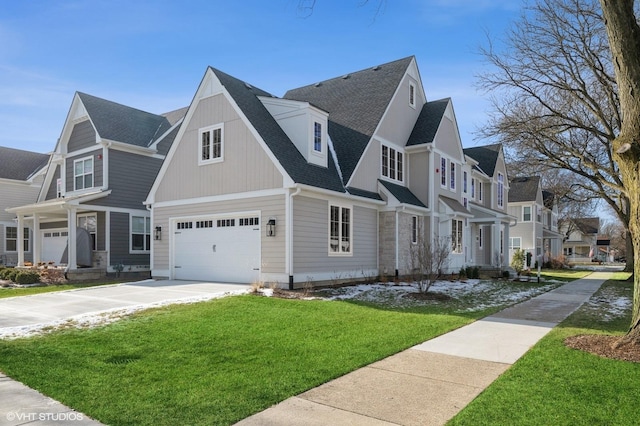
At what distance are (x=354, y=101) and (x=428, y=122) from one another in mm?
3802

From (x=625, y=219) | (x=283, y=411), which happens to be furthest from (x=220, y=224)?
(x=625, y=219)

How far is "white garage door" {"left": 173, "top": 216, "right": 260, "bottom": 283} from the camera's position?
15.0 meters

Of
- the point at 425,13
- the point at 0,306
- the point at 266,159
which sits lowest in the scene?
the point at 0,306

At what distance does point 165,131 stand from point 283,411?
2153 centimetres

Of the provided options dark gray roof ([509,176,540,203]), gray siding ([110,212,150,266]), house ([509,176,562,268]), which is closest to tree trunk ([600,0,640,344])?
gray siding ([110,212,150,266])

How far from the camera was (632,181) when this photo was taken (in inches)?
293

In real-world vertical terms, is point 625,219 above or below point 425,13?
below

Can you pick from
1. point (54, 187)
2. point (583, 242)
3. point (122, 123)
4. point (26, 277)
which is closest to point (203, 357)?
point (26, 277)

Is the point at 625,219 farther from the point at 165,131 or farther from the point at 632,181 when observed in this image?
the point at 165,131

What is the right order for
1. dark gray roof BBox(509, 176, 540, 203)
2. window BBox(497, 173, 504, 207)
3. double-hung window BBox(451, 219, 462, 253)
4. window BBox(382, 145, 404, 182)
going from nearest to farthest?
window BBox(382, 145, 404, 182) < double-hung window BBox(451, 219, 462, 253) < window BBox(497, 173, 504, 207) < dark gray roof BBox(509, 176, 540, 203)

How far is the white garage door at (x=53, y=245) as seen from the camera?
2300cm

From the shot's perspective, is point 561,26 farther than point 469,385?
Yes

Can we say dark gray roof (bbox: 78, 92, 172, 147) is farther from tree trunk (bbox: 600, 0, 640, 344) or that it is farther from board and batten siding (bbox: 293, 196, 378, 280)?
tree trunk (bbox: 600, 0, 640, 344)

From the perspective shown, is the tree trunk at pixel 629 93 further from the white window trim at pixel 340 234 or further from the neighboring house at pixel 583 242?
the neighboring house at pixel 583 242
